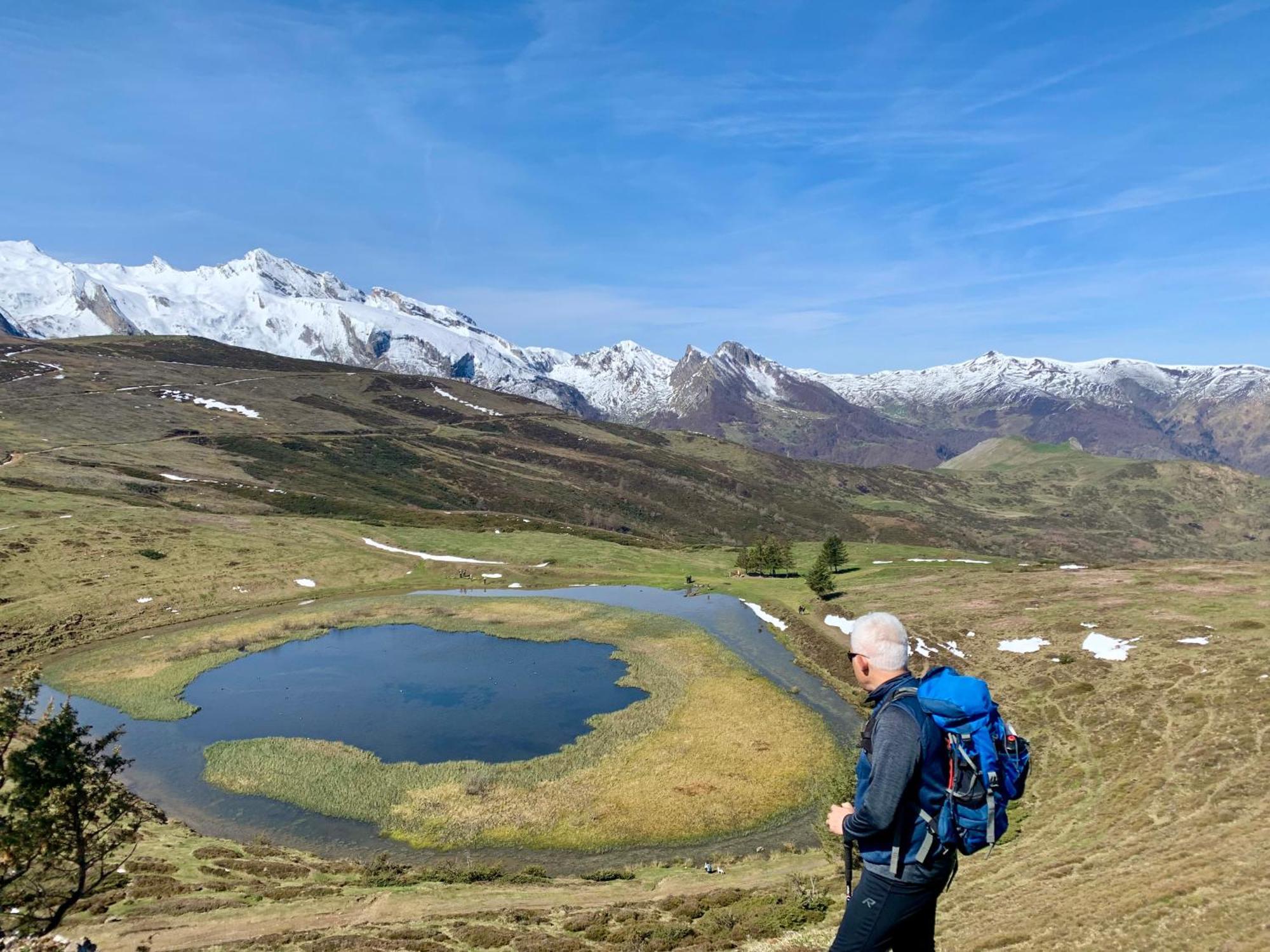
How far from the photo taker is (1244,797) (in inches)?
1185

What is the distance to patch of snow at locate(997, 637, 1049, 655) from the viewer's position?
2355 inches

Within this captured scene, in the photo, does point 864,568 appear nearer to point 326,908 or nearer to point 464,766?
point 464,766

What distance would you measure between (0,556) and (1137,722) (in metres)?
119

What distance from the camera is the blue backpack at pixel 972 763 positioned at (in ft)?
24.5

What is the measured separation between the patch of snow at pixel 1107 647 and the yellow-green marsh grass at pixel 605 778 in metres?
23.1

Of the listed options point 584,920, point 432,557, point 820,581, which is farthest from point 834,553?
point 584,920

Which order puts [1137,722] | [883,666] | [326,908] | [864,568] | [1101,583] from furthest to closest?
[864,568]
[1101,583]
[1137,722]
[326,908]
[883,666]

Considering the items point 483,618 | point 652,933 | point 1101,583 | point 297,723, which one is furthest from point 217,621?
point 1101,583

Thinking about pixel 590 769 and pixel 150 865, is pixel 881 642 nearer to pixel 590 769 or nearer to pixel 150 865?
pixel 150 865

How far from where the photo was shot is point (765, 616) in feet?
292

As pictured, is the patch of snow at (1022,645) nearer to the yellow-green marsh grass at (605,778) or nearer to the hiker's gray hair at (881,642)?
the yellow-green marsh grass at (605,778)

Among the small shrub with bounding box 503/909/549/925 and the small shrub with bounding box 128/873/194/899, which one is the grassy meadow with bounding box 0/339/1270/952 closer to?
the small shrub with bounding box 128/873/194/899

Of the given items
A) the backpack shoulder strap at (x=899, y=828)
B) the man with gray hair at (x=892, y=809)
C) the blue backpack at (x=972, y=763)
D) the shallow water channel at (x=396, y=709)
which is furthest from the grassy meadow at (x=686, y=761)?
the backpack shoulder strap at (x=899, y=828)

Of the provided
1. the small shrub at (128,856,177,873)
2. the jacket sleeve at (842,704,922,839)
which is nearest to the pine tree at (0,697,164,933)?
the small shrub at (128,856,177,873)
